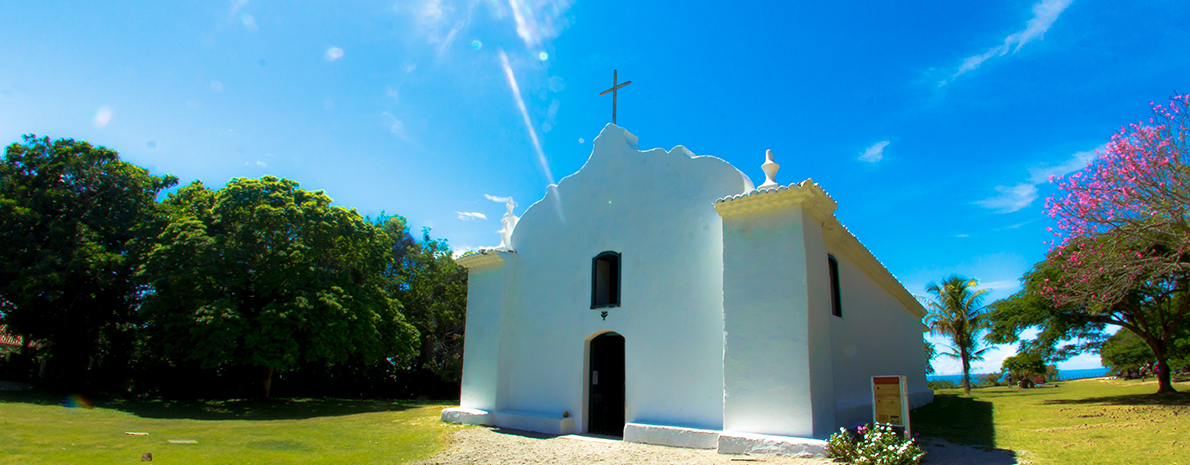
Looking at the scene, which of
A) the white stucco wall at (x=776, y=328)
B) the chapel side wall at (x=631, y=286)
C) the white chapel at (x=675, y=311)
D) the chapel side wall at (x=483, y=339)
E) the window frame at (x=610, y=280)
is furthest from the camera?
the chapel side wall at (x=483, y=339)

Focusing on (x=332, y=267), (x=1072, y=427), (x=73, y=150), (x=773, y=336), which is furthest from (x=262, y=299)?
(x=1072, y=427)

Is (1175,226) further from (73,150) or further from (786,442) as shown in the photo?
(73,150)

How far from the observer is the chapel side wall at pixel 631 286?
977 centimetres

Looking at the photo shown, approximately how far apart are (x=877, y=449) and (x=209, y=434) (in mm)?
11133

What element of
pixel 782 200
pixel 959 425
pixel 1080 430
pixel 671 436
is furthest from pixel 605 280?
pixel 1080 430

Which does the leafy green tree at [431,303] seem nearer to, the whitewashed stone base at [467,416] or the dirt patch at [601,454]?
the whitewashed stone base at [467,416]

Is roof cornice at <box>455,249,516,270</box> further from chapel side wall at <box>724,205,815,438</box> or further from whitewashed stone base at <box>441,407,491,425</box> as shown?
chapel side wall at <box>724,205,815,438</box>

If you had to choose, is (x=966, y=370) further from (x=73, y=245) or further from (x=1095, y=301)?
(x=73, y=245)

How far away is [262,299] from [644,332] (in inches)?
497

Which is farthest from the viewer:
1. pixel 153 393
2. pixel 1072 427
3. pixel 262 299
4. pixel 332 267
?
pixel 153 393

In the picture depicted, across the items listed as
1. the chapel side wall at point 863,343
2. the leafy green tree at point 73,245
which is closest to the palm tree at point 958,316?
the chapel side wall at point 863,343

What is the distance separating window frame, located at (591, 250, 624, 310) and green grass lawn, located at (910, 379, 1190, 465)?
20.7 feet

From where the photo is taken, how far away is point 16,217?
57.8ft

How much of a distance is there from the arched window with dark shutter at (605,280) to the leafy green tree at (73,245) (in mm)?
15750
